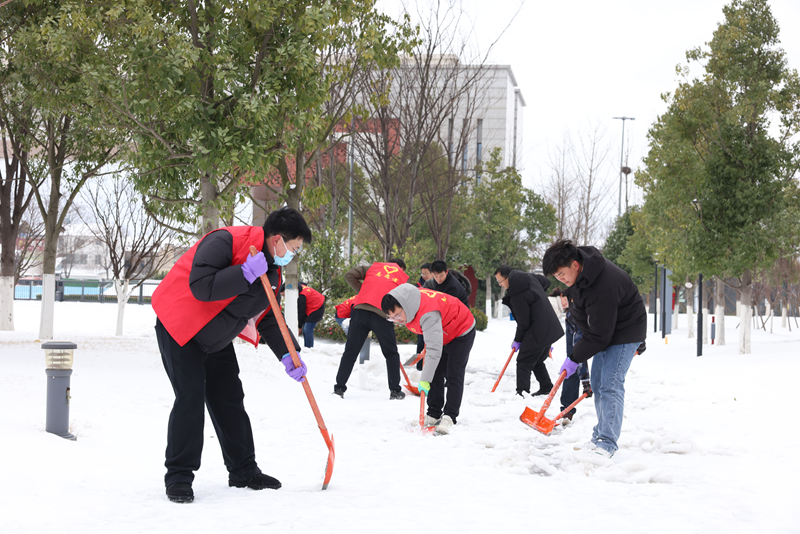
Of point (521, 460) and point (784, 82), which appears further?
point (784, 82)

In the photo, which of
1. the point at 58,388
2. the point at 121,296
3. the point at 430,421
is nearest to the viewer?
the point at 58,388

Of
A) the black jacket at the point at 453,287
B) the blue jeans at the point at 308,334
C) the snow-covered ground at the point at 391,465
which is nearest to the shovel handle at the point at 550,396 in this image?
the snow-covered ground at the point at 391,465

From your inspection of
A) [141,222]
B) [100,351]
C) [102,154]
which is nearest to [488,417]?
[100,351]

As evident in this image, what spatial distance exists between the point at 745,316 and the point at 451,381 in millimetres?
10836

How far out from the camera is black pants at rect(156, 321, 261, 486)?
3391 mm

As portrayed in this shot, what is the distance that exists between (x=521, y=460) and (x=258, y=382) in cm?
383

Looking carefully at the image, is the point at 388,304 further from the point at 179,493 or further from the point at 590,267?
the point at 179,493

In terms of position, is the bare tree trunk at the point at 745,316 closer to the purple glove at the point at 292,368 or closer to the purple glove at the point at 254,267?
the purple glove at the point at 292,368

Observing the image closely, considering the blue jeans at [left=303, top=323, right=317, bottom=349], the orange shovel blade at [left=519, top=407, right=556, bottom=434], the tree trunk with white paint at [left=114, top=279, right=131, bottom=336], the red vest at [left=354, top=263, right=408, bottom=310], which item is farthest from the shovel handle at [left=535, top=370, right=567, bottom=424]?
the tree trunk with white paint at [left=114, top=279, right=131, bottom=336]

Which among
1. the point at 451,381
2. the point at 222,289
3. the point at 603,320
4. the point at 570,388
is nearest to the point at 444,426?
the point at 451,381

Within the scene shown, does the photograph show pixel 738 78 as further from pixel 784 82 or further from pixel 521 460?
pixel 521 460

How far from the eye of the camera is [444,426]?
18.4ft

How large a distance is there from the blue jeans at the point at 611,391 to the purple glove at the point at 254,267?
2655 mm

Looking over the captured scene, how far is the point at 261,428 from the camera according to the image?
5660 millimetres
